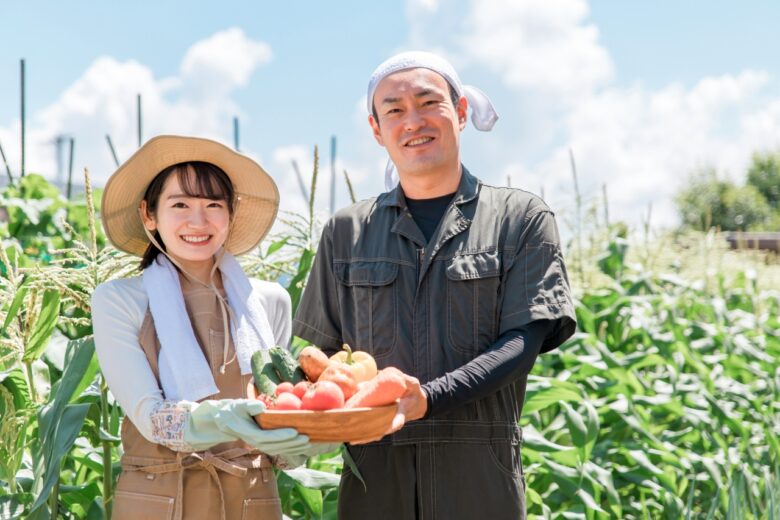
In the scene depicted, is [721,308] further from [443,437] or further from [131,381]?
[131,381]

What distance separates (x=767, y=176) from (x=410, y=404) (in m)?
35.9

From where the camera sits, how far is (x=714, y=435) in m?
4.19

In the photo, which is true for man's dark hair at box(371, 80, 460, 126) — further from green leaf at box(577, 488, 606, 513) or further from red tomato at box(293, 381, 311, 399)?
green leaf at box(577, 488, 606, 513)

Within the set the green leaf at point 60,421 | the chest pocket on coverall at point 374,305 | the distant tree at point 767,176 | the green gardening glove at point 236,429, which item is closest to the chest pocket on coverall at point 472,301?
the chest pocket on coverall at point 374,305

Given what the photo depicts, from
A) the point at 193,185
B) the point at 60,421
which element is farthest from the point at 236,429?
the point at 60,421

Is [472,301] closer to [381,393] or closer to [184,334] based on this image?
[381,393]

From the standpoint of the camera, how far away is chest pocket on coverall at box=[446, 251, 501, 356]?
7.47ft

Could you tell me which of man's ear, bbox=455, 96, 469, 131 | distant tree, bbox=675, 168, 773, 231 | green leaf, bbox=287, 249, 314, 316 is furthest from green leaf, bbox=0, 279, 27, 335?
distant tree, bbox=675, 168, 773, 231

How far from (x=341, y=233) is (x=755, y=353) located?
315cm

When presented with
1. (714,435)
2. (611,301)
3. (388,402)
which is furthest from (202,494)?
(611,301)

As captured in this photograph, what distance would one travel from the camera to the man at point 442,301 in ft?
7.38

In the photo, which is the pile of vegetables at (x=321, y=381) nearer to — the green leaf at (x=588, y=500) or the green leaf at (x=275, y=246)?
the green leaf at (x=275, y=246)

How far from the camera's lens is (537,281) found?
226 centimetres

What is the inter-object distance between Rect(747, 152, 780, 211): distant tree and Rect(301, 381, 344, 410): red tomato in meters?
35.4
